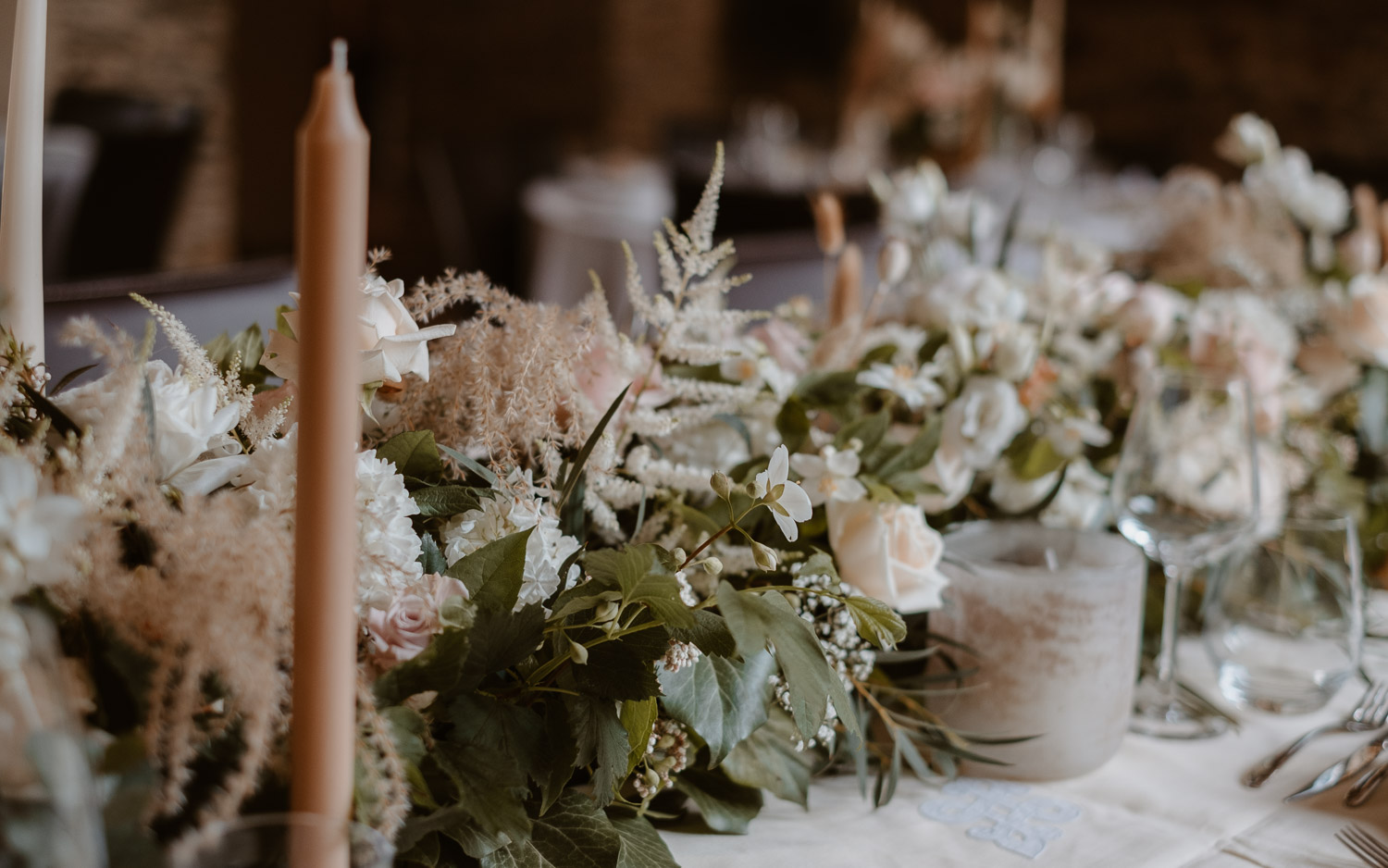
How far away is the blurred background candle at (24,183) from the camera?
54cm

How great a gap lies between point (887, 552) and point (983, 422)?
0.21 meters

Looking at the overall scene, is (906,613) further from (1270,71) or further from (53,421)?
(1270,71)

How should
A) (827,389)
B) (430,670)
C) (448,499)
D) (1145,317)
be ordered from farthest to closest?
(1145,317), (827,389), (448,499), (430,670)

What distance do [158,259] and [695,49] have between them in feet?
14.4

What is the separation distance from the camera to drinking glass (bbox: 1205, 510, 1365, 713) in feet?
2.99

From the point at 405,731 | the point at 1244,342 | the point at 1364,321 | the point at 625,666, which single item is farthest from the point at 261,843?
the point at 1364,321

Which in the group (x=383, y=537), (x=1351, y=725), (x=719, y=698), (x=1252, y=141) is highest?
(x=1252, y=141)

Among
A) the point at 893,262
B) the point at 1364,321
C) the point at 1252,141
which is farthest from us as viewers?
the point at 1252,141

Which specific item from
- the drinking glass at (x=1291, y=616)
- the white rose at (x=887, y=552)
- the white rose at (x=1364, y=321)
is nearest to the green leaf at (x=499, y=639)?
the white rose at (x=887, y=552)

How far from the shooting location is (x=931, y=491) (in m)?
0.78

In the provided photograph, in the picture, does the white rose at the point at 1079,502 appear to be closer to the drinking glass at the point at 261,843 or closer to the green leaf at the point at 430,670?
the green leaf at the point at 430,670

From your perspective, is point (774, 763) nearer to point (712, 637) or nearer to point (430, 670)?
point (712, 637)

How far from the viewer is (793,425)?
0.76m

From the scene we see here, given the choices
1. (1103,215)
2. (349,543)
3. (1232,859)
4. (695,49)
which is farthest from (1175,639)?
(695,49)
